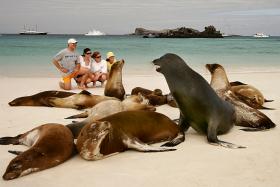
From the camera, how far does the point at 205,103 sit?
17.3 ft

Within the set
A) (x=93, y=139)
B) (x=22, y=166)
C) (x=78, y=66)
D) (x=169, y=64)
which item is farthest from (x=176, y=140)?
(x=78, y=66)

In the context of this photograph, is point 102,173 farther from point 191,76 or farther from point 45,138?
point 191,76

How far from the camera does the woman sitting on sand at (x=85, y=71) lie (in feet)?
33.7

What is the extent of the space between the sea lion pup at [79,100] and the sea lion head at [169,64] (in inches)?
80.5

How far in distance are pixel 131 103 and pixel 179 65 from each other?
1.58 m

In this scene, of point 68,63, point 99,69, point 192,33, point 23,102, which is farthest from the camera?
point 192,33

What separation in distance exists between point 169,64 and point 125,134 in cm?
134

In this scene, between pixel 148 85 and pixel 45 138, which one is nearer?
pixel 45 138

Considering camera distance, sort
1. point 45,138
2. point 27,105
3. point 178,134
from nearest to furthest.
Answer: point 45,138 < point 178,134 < point 27,105

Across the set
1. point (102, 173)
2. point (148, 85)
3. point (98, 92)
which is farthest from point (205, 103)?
point (148, 85)

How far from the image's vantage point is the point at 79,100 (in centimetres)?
754

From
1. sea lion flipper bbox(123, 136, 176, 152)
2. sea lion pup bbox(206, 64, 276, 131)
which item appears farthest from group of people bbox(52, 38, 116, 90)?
sea lion flipper bbox(123, 136, 176, 152)

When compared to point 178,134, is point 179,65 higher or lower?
higher

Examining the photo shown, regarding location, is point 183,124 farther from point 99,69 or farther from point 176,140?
point 99,69
